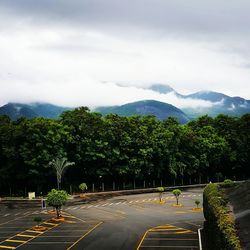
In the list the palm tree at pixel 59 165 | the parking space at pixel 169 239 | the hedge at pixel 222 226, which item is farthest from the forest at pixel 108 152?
the hedge at pixel 222 226

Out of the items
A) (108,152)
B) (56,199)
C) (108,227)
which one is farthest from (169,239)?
(108,152)

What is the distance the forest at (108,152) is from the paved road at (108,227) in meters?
16.4

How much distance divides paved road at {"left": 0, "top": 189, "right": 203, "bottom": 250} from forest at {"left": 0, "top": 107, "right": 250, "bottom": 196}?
16.4 m

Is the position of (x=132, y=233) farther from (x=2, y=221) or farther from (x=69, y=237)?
(x=2, y=221)

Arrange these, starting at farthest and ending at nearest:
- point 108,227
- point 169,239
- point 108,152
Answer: point 108,152 → point 108,227 → point 169,239

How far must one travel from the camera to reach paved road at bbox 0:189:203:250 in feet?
151

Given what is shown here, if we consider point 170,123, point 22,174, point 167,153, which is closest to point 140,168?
point 167,153

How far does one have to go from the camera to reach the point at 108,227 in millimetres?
55250

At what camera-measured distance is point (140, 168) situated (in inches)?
3784

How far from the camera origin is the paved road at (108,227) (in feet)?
151

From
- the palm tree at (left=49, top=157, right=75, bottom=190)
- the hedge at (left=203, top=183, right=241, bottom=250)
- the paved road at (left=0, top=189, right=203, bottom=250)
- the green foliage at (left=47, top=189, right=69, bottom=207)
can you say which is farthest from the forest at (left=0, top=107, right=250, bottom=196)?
the hedge at (left=203, top=183, right=241, bottom=250)

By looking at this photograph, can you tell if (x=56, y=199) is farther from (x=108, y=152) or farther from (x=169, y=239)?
(x=108, y=152)

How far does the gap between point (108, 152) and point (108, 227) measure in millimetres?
38875

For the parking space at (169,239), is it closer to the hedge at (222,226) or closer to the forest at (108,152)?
the hedge at (222,226)
